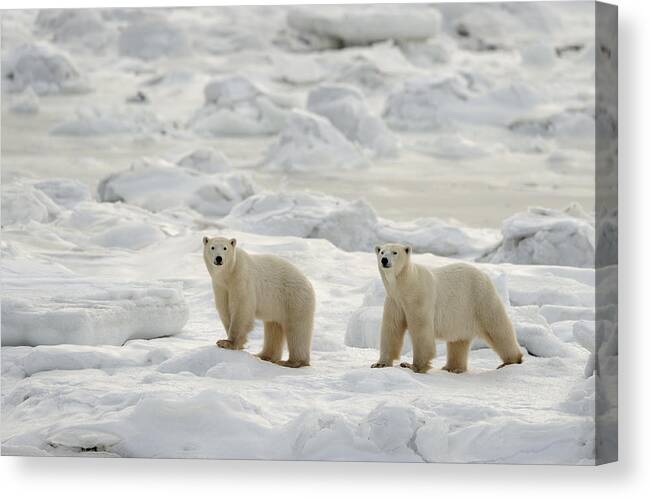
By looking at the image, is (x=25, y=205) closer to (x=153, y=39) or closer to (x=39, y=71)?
(x=39, y=71)

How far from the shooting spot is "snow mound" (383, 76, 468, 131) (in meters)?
7.03

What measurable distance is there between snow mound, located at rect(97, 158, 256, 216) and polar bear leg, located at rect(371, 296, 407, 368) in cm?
140

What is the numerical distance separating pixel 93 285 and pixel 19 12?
1494mm

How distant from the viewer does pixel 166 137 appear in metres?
7.44

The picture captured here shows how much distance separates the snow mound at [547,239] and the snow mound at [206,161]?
5.24 ft

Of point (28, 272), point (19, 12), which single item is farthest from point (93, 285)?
point (19, 12)

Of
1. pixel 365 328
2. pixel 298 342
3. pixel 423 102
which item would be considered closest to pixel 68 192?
pixel 298 342

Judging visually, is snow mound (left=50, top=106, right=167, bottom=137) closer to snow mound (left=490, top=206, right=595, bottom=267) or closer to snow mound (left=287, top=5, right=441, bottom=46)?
snow mound (left=287, top=5, right=441, bottom=46)

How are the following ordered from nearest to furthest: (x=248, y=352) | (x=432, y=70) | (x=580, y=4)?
1. (x=580, y=4)
2. (x=248, y=352)
3. (x=432, y=70)

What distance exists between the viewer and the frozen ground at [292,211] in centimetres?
635

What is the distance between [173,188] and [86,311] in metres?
1.16

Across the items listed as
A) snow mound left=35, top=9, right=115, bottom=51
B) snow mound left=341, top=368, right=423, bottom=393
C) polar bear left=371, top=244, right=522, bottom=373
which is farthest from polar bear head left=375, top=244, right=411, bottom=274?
snow mound left=35, top=9, right=115, bottom=51

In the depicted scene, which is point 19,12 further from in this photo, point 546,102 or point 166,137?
point 546,102

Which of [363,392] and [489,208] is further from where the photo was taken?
[489,208]
